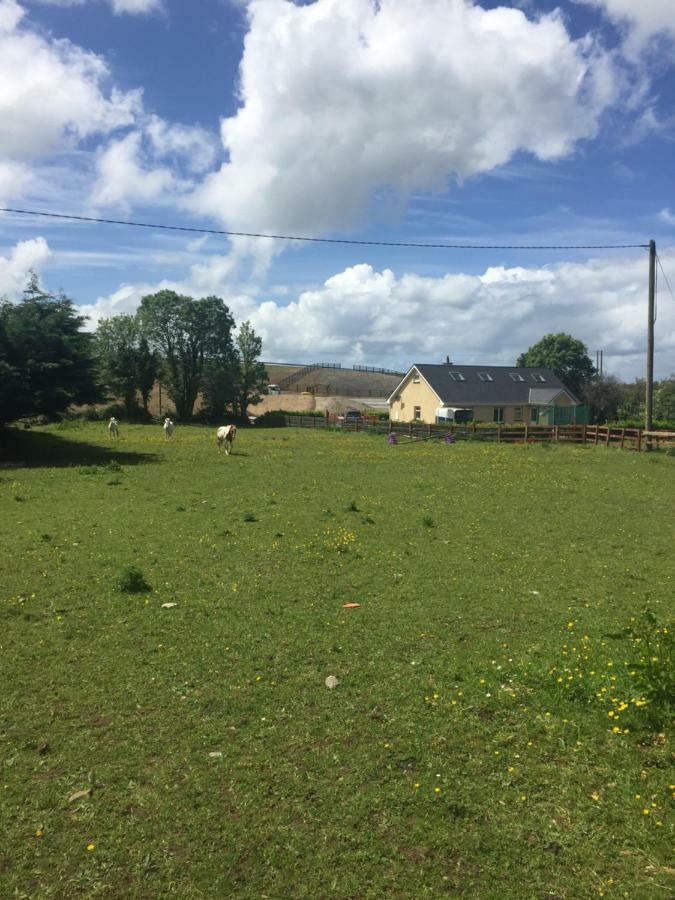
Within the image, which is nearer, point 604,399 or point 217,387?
point 604,399

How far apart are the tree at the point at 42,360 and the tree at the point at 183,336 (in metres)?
43.9

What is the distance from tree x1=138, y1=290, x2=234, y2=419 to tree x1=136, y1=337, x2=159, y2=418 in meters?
0.92

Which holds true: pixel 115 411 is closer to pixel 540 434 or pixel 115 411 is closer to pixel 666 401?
pixel 540 434

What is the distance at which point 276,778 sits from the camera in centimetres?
494

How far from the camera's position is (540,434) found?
4516cm

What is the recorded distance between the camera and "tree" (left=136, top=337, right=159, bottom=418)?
234 feet

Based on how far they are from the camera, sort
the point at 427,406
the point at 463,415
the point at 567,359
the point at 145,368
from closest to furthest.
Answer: the point at 463,415 < the point at 427,406 < the point at 145,368 < the point at 567,359

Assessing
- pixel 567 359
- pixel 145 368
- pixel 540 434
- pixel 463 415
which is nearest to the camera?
pixel 540 434

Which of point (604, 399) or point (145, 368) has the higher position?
point (145, 368)

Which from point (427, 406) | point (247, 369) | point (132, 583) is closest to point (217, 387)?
point (247, 369)

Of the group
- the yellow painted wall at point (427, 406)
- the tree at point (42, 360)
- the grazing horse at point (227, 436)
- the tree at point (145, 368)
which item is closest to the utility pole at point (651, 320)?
the grazing horse at point (227, 436)

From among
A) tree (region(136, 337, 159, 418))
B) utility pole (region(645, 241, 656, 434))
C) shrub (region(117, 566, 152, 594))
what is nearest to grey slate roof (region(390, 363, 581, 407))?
tree (region(136, 337, 159, 418))

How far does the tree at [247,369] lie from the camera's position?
7581 cm

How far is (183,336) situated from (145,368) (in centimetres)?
583
